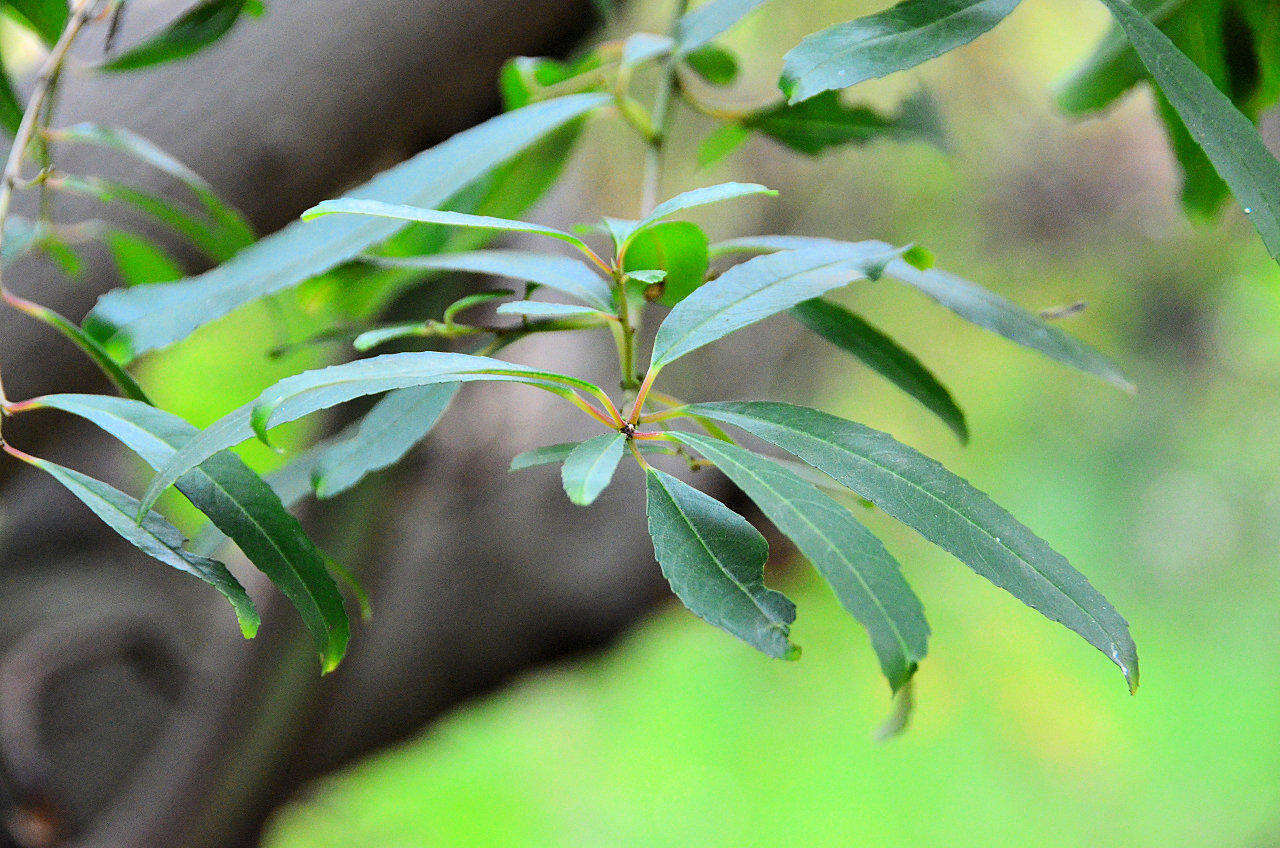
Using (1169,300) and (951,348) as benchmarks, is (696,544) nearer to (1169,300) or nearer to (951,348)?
(951,348)

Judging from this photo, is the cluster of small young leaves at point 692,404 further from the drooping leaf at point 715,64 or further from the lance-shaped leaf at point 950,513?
the drooping leaf at point 715,64

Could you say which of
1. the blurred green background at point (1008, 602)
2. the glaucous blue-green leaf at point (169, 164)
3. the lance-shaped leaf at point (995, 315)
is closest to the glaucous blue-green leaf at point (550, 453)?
the lance-shaped leaf at point (995, 315)

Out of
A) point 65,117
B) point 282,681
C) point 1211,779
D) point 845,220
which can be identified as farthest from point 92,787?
point 1211,779

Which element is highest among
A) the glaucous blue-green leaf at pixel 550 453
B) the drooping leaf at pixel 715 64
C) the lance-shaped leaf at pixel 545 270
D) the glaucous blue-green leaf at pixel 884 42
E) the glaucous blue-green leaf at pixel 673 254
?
the glaucous blue-green leaf at pixel 884 42

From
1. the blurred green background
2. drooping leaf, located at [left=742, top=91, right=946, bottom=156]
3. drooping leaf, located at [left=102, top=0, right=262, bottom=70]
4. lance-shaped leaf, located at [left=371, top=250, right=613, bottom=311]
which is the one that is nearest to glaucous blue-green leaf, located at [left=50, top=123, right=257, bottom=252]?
drooping leaf, located at [left=102, top=0, right=262, bottom=70]

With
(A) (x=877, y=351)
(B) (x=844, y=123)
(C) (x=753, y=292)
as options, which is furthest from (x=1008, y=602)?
(C) (x=753, y=292)
